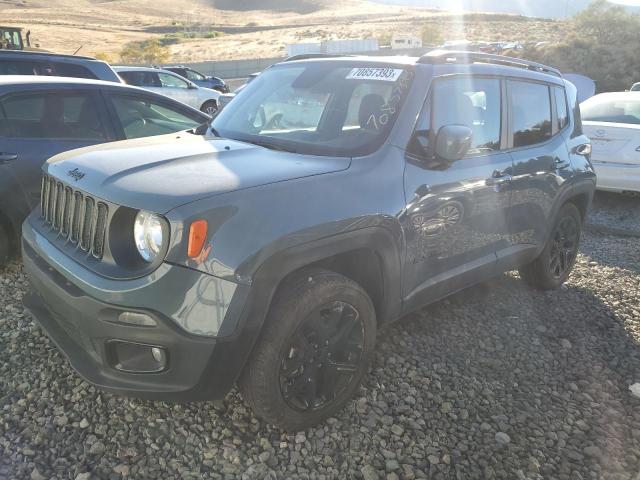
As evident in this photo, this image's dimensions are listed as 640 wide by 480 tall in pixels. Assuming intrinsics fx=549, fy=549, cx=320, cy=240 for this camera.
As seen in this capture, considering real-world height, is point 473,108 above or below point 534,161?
above

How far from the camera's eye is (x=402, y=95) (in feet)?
10.3

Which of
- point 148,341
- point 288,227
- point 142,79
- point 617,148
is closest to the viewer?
point 148,341

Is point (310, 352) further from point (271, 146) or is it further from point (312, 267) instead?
point (271, 146)

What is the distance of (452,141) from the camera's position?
9.77 ft

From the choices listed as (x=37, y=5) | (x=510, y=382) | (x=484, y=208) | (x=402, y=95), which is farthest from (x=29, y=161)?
(x=37, y=5)

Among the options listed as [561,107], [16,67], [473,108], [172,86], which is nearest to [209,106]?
[172,86]

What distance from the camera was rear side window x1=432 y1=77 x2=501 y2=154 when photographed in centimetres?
327

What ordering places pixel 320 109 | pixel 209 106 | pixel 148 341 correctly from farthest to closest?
1. pixel 209 106
2. pixel 320 109
3. pixel 148 341

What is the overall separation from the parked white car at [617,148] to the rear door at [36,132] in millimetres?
5991

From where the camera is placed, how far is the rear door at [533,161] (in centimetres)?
387

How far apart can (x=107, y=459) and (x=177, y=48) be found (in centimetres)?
6662

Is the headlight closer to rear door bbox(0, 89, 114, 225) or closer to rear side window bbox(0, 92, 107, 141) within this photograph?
rear door bbox(0, 89, 114, 225)

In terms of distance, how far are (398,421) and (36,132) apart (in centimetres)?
364

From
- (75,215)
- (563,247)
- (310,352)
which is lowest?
(563,247)
